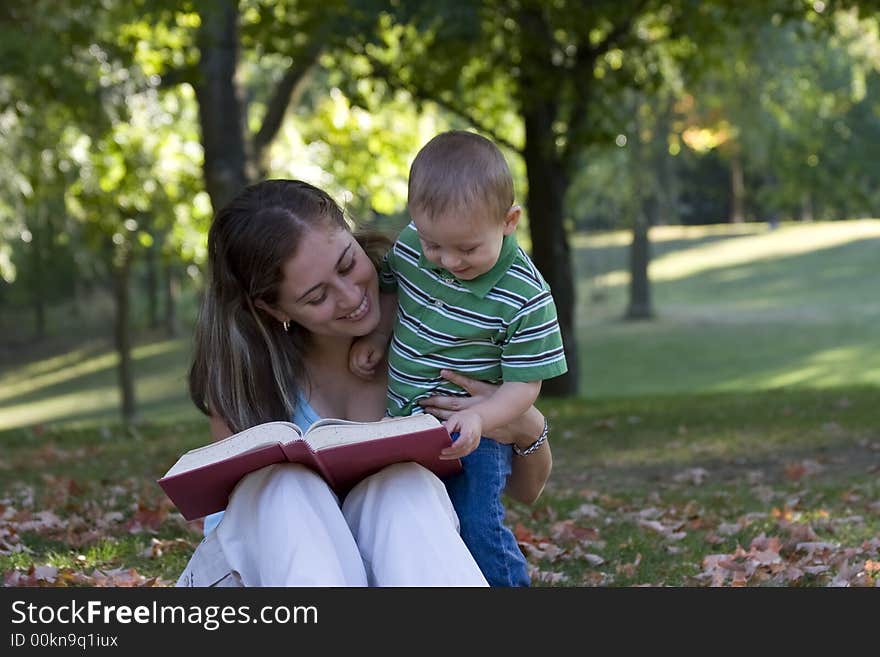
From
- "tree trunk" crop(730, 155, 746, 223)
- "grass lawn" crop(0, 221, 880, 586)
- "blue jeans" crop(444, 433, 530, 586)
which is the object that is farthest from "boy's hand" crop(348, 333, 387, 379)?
"tree trunk" crop(730, 155, 746, 223)

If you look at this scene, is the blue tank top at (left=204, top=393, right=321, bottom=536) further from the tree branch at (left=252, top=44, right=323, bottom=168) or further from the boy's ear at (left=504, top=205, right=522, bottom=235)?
the tree branch at (left=252, top=44, right=323, bottom=168)

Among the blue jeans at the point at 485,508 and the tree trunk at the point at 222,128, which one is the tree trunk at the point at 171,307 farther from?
the blue jeans at the point at 485,508

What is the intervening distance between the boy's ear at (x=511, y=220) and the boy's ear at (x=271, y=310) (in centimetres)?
68

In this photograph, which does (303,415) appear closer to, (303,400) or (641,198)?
(303,400)

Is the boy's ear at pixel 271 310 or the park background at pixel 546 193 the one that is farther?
the park background at pixel 546 193

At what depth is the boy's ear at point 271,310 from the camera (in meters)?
3.54

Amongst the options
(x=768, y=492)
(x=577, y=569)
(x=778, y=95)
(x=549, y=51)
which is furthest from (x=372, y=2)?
(x=778, y=95)

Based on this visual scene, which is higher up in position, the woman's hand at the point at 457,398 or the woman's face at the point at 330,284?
the woman's face at the point at 330,284

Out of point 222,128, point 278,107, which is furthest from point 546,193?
point 222,128

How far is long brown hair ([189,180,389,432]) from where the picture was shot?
345 centimetres

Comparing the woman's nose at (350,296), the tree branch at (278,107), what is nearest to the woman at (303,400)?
the woman's nose at (350,296)

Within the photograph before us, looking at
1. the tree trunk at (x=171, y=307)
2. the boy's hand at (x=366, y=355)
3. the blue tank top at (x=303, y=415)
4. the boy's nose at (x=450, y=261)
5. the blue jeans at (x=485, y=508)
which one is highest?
the boy's nose at (x=450, y=261)
